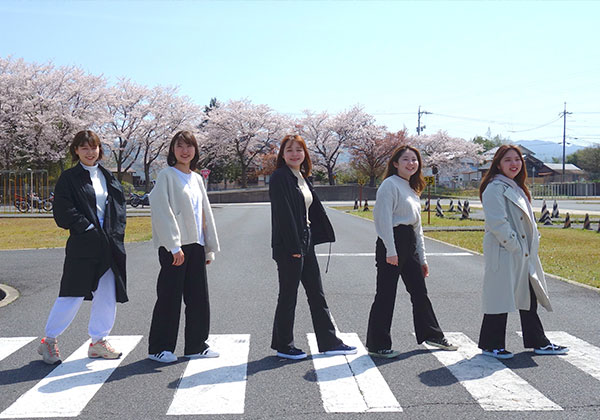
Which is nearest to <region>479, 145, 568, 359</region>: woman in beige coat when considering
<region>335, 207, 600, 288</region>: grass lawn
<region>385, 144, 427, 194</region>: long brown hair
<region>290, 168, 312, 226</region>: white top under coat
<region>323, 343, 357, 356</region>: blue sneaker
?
<region>385, 144, 427, 194</region>: long brown hair

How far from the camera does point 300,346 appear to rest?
16.8ft

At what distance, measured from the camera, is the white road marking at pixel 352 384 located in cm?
361

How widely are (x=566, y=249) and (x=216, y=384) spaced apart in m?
11.6

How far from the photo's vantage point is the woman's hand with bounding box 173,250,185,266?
4465 millimetres

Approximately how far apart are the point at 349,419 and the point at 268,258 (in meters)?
8.34

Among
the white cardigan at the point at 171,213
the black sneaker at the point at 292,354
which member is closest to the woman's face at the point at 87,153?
the white cardigan at the point at 171,213

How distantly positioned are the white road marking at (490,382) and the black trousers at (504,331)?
14cm

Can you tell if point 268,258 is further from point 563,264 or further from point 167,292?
point 167,292

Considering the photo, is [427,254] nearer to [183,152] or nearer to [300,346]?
[300,346]

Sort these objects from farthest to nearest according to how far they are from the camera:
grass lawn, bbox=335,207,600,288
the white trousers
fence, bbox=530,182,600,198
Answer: fence, bbox=530,182,600,198
grass lawn, bbox=335,207,600,288
the white trousers

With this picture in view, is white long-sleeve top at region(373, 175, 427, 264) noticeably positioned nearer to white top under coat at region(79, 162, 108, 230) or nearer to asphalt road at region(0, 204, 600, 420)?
asphalt road at region(0, 204, 600, 420)

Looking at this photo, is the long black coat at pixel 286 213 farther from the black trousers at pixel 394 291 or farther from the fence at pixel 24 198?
the fence at pixel 24 198

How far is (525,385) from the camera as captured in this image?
400 centimetres

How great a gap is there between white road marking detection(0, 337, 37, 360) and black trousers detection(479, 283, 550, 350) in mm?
4087
